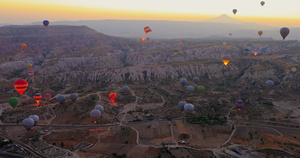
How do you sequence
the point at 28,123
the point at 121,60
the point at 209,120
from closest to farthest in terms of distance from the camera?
the point at 28,123, the point at 209,120, the point at 121,60

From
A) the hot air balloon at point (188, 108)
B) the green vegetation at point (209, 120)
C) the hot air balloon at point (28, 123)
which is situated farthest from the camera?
the hot air balloon at point (188, 108)

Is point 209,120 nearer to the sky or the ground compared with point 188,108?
nearer to the ground

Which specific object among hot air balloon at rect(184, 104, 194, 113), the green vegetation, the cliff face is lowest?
the green vegetation

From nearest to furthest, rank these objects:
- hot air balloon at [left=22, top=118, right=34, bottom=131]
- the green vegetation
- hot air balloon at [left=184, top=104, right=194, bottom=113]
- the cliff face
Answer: hot air balloon at [left=22, top=118, right=34, bottom=131], the green vegetation, hot air balloon at [left=184, top=104, right=194, bottom=113], the cliff face

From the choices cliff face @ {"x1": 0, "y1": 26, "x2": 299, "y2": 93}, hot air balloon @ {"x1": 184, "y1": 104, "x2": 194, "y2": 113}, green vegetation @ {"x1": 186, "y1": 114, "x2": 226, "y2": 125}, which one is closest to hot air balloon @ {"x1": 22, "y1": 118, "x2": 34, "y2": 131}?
hot air balloon @ {"x1": 184, "y1": 104, "x2": 194, "y2": 113}

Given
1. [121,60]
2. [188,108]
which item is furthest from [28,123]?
[121,60]

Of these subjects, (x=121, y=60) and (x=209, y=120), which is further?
(x=121, y=60)

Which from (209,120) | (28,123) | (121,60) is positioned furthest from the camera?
(121,60)

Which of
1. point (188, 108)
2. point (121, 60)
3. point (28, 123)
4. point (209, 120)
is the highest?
point (121, 60)

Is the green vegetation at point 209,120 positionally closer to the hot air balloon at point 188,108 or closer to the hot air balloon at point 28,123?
the hot air balloon at point 188,108

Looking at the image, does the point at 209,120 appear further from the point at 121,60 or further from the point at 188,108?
the point at 121,60

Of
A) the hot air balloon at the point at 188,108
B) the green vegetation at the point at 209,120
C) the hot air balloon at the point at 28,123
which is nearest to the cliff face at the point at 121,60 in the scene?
the green vegetation at the point at 209,120

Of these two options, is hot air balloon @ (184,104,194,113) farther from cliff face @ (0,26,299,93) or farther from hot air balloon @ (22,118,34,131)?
cliff face @ (0,26,299,93)
